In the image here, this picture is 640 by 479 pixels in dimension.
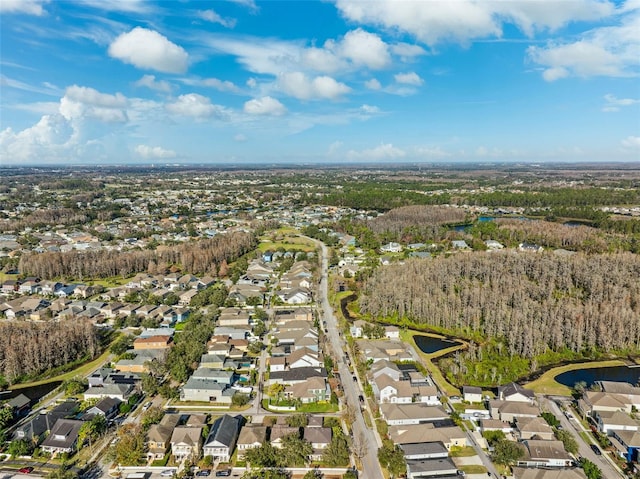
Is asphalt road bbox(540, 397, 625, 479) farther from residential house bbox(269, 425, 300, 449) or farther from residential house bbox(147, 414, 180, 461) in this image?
residential house bbox(147, 414, 180, 461)

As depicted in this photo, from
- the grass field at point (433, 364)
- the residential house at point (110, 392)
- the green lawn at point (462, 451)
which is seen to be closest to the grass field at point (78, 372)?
the residential house at point (110, 392)

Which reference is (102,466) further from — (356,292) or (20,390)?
(356,292)

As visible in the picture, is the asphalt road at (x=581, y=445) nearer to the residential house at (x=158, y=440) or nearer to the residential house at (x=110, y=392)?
the residential house at (x=158, y=440)

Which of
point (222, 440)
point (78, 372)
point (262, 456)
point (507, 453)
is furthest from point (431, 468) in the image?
point (78, 372)

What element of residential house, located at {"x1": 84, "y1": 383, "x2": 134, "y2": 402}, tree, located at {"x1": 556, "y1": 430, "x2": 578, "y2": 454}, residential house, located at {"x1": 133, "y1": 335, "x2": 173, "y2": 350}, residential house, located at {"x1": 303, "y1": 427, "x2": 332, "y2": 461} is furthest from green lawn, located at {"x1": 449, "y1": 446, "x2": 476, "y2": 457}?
residential house, located at {"x1": 133, "y1": 335, "x2": 173, "y2": 350}

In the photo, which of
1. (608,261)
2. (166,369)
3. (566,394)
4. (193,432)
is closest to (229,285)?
(166,369)
